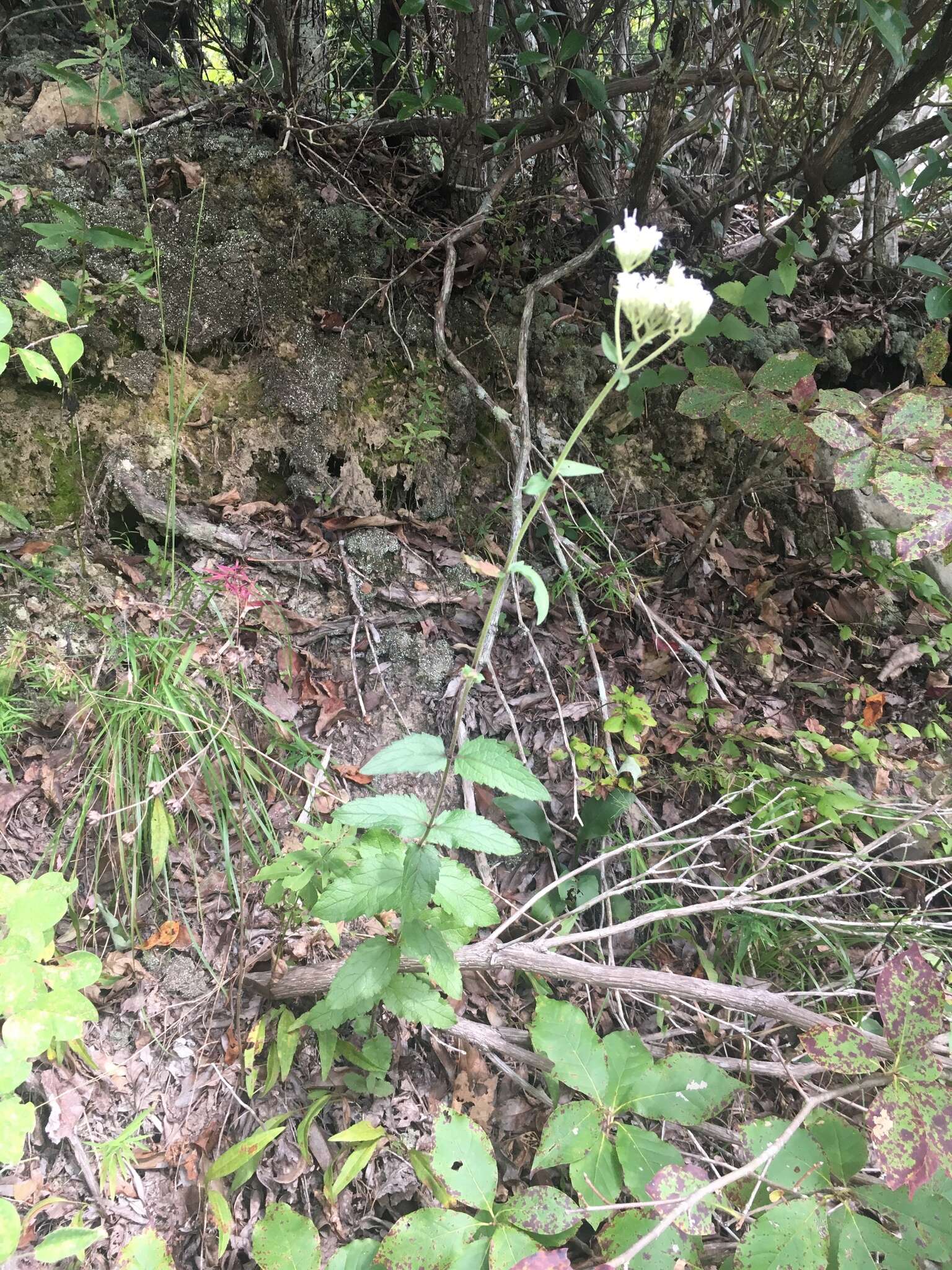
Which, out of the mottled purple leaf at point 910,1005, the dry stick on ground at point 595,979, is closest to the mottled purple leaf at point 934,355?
the mottled purple leaf at point 910,1005

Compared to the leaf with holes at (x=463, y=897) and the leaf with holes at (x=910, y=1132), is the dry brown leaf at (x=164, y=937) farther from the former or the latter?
the leaf with holes at (x=910, y=1132)

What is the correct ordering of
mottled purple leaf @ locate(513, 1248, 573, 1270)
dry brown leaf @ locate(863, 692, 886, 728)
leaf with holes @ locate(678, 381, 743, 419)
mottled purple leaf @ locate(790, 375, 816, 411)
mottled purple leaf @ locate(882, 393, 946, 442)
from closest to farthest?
mottled purple leaf @ locate(513, 1248, 573, 1270) < mottled purple leaf @ locate(882, 393, 946, 442) < mottled purple leaf @ locate(790, 375, 816, 411) < leaf with holes @ locate(678, 381, 743, 419) < dry brown leaf @ locate(863, 692, 886, 728)

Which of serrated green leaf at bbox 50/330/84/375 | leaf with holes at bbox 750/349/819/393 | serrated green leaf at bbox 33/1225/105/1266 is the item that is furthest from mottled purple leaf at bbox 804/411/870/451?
serrated green leaf at bbox 33/1225/105/1266

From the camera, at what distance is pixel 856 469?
5.91 ft

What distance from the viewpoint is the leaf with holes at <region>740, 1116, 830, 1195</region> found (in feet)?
3.83

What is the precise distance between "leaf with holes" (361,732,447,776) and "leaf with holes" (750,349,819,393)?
64.9 inches

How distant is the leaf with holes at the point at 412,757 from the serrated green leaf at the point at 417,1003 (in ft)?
1.85

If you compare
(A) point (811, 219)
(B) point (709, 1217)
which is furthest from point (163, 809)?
(A) point (811, 219)

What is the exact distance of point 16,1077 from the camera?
3.75 ft

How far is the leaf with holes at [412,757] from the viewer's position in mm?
1171

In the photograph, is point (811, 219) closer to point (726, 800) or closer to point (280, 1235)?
point (726, 800)

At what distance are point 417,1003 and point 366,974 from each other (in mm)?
160

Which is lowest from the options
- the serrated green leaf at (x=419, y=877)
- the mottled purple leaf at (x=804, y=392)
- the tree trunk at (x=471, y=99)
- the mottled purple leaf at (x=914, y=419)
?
the serrated green leaf at (x=419, y=877)

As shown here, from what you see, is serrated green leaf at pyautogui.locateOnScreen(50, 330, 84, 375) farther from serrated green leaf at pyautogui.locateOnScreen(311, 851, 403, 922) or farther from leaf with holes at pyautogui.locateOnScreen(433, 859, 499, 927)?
leaf with holes at pyautogui.locateOnScreen(433, 859, 499, 927)
